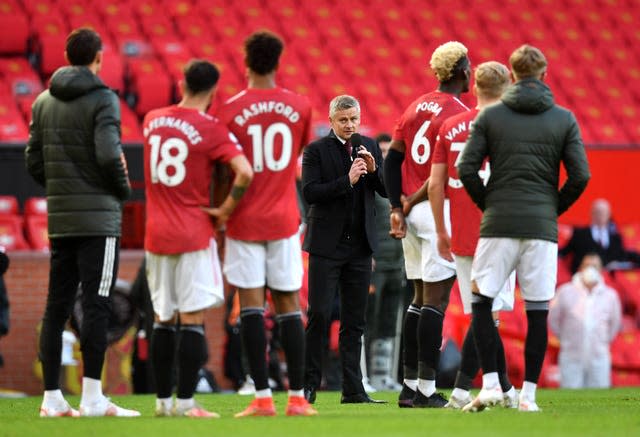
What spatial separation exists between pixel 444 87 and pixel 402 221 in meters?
0.84

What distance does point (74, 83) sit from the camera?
7.81 meters

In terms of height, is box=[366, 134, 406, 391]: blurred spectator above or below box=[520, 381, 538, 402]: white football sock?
above

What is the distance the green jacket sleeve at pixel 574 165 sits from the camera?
25.1 ft

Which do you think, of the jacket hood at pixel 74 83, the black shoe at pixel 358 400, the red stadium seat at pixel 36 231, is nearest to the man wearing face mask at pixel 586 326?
the black shoe at pixel 358 400

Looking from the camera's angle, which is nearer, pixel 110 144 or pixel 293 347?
pixel 293 347

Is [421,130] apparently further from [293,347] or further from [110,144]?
[110,144]

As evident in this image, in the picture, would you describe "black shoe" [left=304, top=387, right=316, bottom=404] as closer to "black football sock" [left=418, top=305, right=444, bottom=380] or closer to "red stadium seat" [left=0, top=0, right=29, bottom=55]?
"black football sock" [left=418, top=305, right=444, bottom=380]

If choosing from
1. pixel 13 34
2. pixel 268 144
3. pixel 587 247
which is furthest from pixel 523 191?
pixel 13 34

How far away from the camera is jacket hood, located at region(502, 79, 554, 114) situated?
301 inches

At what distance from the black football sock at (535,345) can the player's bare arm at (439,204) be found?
0.64 metres

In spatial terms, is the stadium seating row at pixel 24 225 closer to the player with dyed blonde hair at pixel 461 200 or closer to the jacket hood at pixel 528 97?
the player with dyed blonde hair at pixel 461 200

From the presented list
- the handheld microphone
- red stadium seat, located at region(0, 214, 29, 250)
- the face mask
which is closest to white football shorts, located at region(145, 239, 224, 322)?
the handheld microphone

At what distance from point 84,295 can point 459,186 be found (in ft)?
7.18

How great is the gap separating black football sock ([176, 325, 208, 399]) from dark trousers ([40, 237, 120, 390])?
0.59 m
